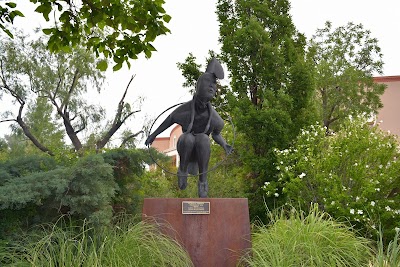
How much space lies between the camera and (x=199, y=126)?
7.08m

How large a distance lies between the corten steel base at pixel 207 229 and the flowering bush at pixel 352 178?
3.68 metres

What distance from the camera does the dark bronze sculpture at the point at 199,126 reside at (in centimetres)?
684

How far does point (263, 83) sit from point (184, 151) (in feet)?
24.4

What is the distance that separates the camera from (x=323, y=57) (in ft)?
76.0

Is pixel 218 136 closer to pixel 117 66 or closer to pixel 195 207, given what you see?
pixel 195 207

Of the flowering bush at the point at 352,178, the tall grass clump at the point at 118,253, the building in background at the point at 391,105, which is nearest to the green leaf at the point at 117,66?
the tall grass clump at the point at 118,253

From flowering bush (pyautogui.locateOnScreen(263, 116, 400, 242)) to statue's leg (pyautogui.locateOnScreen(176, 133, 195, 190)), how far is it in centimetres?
374

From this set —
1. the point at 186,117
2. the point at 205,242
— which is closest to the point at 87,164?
the point at 186,117

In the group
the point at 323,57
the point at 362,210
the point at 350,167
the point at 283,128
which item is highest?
the point at 323,57

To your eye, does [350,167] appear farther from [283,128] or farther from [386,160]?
[283,128]

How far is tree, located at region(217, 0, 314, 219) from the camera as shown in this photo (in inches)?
514

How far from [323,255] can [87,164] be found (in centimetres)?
340

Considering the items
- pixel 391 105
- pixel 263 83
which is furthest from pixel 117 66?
pixel 391 105

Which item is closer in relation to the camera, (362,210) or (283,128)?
(362,210)
